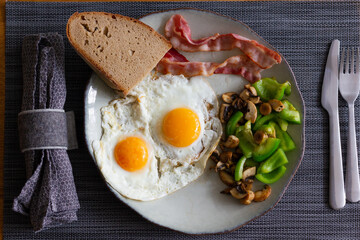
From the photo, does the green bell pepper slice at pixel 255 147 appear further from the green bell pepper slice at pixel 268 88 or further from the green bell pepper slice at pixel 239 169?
the green bell pepper slice at pixel 268 88

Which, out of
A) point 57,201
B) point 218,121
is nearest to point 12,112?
point 57,201

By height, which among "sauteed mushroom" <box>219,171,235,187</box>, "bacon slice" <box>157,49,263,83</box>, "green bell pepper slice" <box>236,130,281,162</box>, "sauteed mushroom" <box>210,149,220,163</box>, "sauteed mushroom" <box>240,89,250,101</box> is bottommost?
"sauteed mushroom" <box>219,171,235,187</box>

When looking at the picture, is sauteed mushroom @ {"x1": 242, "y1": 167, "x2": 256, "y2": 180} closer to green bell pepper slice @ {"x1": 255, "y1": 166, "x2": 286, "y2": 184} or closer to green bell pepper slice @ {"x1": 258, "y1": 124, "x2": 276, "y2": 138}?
green bell pepper slice @ {"x1": 255, "y1": 166, "x2": 286, "y2": 184}

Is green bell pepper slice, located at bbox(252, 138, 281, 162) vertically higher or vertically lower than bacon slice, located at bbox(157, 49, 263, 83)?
lower

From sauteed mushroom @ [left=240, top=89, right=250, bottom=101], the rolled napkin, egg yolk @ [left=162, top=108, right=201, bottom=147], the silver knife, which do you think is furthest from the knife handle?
the rolled napkin

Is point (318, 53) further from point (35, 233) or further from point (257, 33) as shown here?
point (35, 233)

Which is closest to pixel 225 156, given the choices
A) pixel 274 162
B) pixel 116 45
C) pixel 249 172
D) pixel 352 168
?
pixel 249 172
